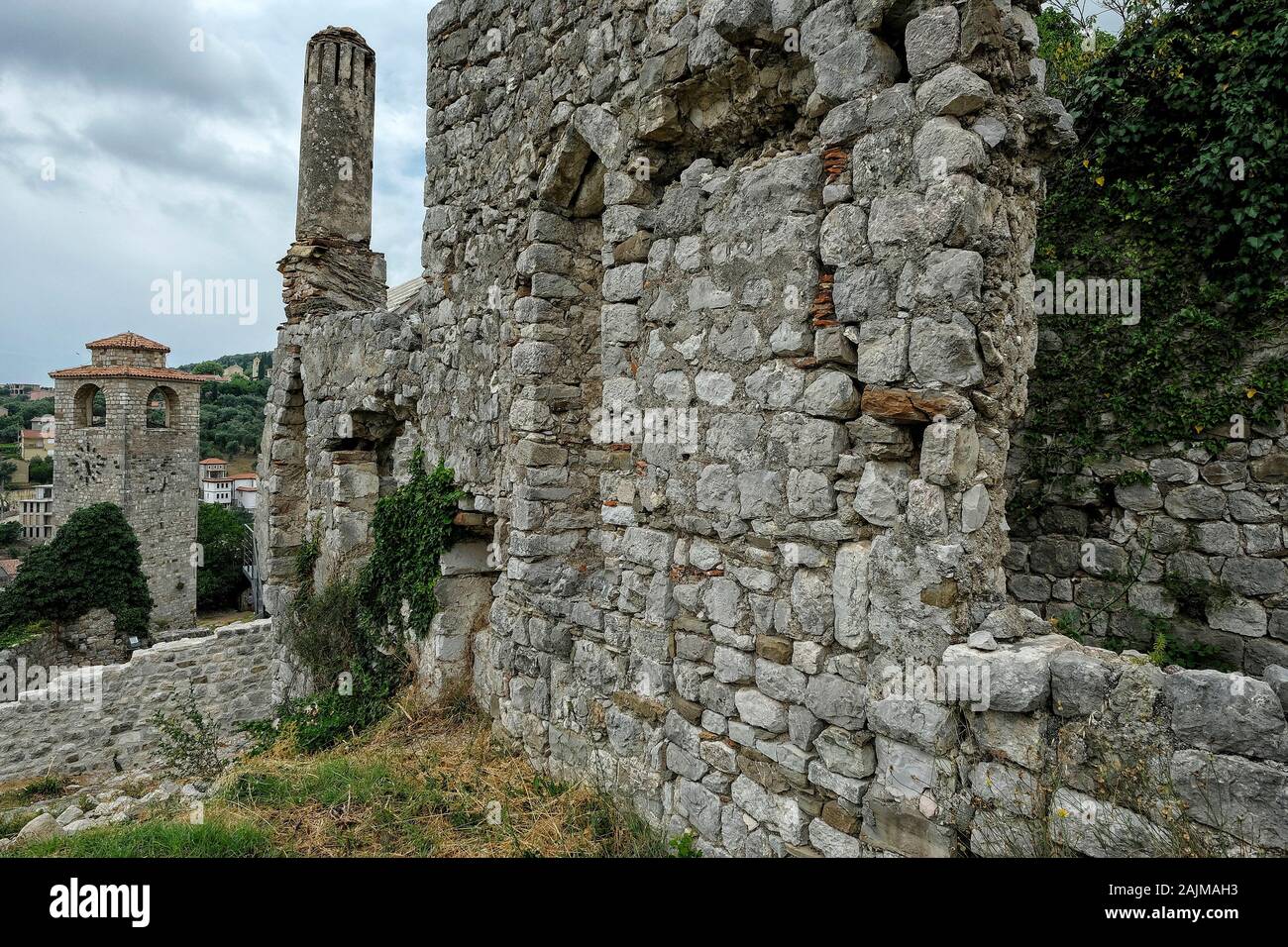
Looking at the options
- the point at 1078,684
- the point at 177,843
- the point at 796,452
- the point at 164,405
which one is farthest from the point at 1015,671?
the point at 164,405

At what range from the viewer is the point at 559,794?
4238 mm

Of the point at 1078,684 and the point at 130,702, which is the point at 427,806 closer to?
the point at 1078,684

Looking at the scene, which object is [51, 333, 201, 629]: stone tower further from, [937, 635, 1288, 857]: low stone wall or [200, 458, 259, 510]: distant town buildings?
[937, 635, 1288, 857]: low stone wall

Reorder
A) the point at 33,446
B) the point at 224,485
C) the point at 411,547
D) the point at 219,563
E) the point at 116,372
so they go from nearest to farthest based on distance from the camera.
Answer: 1. the point at 411,547
2. the point at 116,372
3. the point at 219,563
4. the point at 224,485
5. the point at 33,446

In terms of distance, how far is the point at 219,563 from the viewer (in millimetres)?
34938

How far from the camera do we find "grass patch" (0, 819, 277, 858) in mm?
3727

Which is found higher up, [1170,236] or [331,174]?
[331,174]

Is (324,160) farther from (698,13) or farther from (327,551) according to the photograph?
(698,13)

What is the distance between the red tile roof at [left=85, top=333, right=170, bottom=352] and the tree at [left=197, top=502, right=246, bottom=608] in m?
9.52

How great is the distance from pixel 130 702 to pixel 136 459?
2274 cm

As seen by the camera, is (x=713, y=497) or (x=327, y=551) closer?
A: (x=713, y=497)

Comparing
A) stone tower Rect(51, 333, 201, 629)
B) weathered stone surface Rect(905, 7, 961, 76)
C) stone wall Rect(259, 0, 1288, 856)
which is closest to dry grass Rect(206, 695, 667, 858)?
stone wall Rect(259, 0, 1288, 856)

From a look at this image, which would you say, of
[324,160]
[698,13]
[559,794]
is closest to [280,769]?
[559,794]
